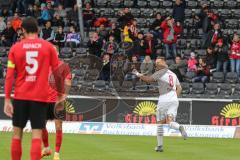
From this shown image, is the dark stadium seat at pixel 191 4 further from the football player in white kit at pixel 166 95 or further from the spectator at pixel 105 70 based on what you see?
the football player in white kit at pixel 166 95

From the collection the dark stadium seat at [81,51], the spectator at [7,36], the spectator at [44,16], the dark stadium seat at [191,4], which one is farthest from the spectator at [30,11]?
the dark stadium seat at [191,4]

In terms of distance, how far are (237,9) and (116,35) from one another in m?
5.97

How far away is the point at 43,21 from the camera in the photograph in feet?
95.2

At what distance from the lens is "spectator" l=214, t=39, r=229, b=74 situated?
26.2 meters

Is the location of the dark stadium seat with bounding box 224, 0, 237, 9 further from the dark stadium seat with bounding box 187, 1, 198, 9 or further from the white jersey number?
the white jersey number

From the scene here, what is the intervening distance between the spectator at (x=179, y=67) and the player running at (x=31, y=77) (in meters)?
15.6

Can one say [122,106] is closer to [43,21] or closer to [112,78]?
[112,78]

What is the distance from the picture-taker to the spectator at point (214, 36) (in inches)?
1063

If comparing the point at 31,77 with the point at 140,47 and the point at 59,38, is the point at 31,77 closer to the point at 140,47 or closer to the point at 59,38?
the point at 140,47

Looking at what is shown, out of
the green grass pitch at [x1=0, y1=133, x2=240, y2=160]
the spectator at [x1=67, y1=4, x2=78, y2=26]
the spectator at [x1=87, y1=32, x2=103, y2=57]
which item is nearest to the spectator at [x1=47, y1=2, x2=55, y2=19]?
the spectator at [x1=67, y1=4, x2=78, y2=26]

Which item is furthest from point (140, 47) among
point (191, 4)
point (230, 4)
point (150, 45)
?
point (230, 4)

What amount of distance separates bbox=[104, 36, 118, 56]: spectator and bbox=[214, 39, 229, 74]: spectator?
354cm

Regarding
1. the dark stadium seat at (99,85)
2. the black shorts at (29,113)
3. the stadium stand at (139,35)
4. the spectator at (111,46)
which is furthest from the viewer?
the spectator at (111,46)

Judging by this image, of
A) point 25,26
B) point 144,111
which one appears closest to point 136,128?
point 144,111
